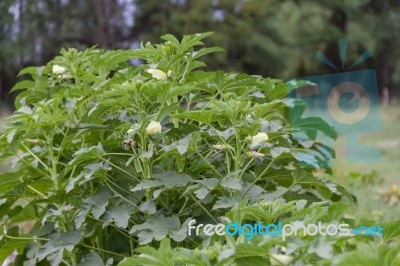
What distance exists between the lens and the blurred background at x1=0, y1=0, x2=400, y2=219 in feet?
44.3

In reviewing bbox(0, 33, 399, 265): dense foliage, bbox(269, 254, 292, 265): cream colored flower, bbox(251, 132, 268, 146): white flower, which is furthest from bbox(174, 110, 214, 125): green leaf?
bbox(269, 254, 292, 265): cream colored flower

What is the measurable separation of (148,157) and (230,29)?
12.8m

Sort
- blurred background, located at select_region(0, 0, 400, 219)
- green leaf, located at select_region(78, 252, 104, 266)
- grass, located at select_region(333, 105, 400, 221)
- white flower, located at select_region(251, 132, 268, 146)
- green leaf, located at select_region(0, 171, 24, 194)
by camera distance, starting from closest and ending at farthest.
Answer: white flower, located at select_region(251, 132, 268, 146) < green leaf, located at select_region(78, 252, 104, 266) < green leaf, located at select_region(0, 171, 24, 194) < grass, located at select_region(333, 105, 400, 221) < blurred background, located at select_region(0, 0, 400, 219)

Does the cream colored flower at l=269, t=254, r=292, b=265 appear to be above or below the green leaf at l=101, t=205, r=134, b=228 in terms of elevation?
above

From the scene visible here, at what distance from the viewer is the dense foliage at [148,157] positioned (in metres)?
1.50

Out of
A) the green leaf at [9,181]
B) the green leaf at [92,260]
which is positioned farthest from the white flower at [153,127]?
the green leaf at [9,181]

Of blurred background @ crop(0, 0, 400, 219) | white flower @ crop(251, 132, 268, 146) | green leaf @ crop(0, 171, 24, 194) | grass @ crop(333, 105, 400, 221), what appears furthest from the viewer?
blurred background @ crop(0, 0, 400, 219)

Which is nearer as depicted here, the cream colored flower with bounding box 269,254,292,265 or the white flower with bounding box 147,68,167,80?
the cream colored flower with bounding box 269,254,292,265

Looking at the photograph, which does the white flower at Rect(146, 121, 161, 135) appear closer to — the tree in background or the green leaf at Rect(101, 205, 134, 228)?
the green leaf at Rect(101, 205, 134, 228)

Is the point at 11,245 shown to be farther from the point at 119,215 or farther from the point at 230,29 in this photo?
the point at 230,29

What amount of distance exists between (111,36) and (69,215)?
1258 centimetres

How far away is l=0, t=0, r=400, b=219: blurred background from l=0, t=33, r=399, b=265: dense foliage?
1045 centimetres

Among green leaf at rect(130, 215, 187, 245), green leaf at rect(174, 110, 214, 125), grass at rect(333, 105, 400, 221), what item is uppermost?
green leaf at rect(174, 110, 214, 125)

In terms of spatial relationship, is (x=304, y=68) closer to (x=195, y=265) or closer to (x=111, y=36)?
(x=111, y=36)
